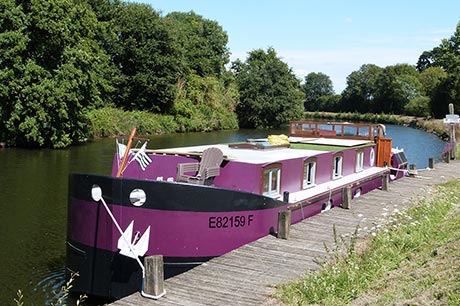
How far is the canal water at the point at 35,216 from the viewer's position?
10711mm

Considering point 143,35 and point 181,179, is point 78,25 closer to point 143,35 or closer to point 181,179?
point 143,35

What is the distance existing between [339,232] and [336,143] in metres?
6.02

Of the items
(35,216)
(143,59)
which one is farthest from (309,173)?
(143,59)

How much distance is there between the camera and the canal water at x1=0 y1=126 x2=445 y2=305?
35.1ft

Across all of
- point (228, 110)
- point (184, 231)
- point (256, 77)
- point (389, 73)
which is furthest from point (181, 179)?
point (389, 73)

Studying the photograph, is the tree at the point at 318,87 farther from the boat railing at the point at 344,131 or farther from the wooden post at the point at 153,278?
the wooden post at the point at 153,278

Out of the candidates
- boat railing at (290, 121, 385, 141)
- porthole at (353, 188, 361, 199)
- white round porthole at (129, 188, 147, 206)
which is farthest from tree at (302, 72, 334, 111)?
white round porthole at (129, 188, 147, 206)

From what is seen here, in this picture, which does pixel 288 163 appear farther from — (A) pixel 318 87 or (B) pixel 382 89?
A: (A) pixel 318 87

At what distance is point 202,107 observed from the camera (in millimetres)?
56688

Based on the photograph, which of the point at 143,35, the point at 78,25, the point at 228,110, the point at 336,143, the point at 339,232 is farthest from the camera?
the point at 228,110

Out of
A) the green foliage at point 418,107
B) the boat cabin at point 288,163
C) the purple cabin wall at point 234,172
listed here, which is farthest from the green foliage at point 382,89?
the purple cabin wall at point 234,172

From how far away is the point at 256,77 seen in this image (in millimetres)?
65625

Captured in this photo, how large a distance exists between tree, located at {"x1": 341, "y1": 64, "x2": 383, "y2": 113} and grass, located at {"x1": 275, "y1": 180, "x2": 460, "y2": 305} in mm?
103690

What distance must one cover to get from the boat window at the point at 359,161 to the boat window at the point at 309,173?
13.1ft
